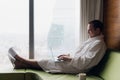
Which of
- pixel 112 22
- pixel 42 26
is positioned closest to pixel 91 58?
pixel 112 22

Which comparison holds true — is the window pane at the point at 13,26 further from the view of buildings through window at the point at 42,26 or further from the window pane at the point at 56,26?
the window pane at the point at 56,26

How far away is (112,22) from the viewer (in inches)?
115

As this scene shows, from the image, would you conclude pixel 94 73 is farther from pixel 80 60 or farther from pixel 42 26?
pixel 42 26

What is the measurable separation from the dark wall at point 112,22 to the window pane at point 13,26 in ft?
3.87

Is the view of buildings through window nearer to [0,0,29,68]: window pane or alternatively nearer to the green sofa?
[0,0,29,68]: window pane

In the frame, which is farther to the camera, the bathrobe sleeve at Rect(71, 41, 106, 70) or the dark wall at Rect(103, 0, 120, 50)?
the dark wall at Rect(103, 0, 120, 50)

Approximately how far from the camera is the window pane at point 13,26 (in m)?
3.18

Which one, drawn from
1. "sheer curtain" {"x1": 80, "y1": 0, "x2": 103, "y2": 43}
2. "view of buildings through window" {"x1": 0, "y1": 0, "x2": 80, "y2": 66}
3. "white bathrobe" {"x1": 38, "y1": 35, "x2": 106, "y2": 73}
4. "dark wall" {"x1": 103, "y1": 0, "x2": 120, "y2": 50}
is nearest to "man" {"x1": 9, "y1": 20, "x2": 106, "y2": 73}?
"white bathrobe" {"x1": 38, "y1": 35, "x2": 106, "y2": 73}

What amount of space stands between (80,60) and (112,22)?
2.38ft

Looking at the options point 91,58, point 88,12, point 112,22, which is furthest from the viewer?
point 88,12

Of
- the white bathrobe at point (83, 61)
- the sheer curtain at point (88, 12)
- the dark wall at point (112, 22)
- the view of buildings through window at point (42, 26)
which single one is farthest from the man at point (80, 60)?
the view of buildings through window at point (42, 26)

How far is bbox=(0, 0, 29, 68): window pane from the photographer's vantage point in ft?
10.4

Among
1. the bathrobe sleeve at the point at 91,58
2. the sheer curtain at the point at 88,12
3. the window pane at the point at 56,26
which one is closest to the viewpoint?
the bathrobe sleeve at the point at 91,58

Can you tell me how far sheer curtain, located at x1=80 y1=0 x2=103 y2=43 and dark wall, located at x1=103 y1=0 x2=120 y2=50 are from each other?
105mm
